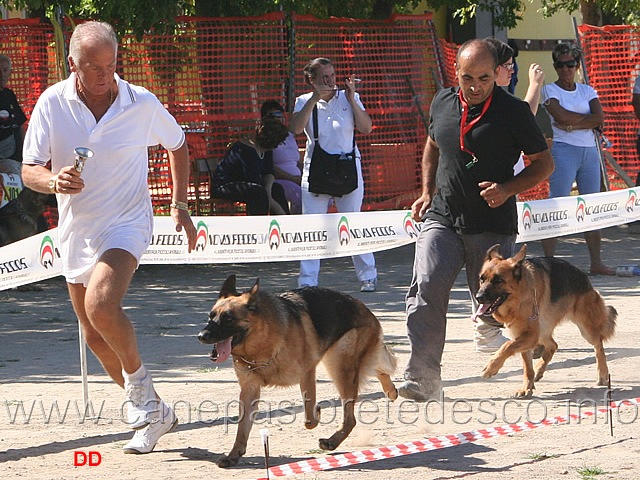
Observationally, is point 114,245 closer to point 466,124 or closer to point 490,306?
point 466,124

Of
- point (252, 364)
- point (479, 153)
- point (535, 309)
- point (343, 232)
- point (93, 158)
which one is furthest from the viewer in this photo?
point (343, 232)

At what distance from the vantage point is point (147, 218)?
528cm

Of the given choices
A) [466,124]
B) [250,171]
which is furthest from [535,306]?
[250,171]

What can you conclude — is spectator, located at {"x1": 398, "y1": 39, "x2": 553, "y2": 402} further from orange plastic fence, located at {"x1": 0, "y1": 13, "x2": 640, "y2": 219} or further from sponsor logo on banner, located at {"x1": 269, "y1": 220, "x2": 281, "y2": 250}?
orange plastic fence, located at {"x1": 0, "y1": 13, "x2": 640, "y2": 219}

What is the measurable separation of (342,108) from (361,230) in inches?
94.0

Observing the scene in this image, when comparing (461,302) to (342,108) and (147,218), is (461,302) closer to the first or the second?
(342,108)

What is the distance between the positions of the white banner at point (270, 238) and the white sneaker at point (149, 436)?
1.65 m

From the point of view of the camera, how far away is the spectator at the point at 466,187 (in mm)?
5793

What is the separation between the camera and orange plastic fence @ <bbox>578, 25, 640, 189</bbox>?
14.9 meters

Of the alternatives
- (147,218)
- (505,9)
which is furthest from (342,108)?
(505,9)

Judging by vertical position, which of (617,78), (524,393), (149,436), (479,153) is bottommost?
(524,393)

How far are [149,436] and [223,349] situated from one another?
0.63 metres

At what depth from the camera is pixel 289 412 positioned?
612cm

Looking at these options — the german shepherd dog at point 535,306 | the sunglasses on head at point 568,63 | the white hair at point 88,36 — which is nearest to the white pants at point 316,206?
the sunglasses on head at point 568,63
